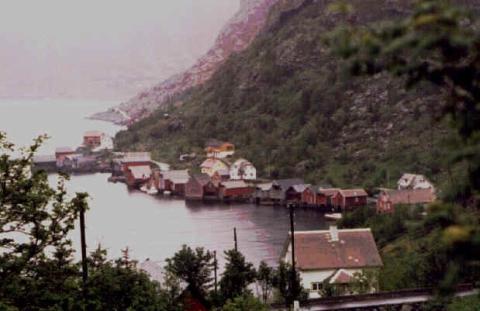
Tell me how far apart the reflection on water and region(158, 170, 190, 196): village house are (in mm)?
1360

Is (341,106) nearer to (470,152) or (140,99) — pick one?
(470,152)

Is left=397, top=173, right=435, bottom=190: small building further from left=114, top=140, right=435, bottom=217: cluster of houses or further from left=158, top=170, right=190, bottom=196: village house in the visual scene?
left=158, top=170, right=190, bottom=196: village house

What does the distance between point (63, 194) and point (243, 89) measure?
4622 cm

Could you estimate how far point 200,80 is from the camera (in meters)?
74.4

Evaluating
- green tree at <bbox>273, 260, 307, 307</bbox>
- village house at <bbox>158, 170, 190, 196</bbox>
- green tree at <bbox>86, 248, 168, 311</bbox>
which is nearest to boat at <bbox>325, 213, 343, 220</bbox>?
village house at <bbox>158, 170, 190, 196</bbox>

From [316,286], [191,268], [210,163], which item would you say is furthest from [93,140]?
[191,268]

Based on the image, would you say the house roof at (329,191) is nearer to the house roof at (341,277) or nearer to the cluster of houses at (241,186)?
the cluster of houses at (241,186)

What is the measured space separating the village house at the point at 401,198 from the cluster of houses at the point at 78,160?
77.7ft

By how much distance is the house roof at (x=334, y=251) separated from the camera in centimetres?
1644

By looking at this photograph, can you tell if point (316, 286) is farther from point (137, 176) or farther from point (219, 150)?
point (219, 150)

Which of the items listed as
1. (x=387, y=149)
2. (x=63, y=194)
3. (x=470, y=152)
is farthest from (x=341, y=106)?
(x=470, y=152)

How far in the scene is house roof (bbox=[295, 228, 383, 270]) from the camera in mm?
16438

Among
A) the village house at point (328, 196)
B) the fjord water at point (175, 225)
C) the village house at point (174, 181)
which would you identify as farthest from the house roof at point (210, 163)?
the village house at point (328, 196)

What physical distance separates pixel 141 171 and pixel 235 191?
8.01m
